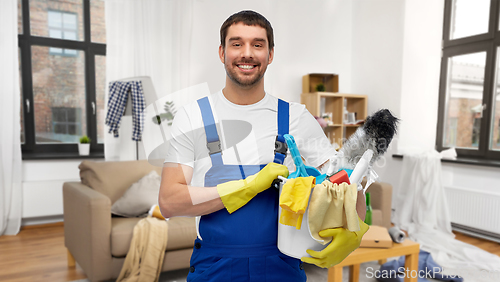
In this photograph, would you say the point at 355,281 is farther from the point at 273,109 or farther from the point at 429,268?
the point at 273,109

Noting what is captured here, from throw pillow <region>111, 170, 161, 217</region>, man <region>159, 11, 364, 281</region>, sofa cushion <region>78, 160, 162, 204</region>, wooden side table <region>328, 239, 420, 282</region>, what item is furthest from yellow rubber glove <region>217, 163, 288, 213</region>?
sofa cushion <region>78, 160, 162, 204</region>

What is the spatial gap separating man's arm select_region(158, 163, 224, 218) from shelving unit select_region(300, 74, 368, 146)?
132 inches

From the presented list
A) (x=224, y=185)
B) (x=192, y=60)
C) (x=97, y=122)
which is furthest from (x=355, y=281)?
(x=97, y=122)

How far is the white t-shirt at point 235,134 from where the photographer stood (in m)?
0.76

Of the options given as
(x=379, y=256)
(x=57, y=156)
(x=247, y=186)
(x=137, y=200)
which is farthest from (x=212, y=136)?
(x=57, y=156)

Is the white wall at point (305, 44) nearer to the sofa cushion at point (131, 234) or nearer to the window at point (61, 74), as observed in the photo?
the window at point (61, 74)

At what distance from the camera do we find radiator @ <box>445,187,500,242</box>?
9.77 feet

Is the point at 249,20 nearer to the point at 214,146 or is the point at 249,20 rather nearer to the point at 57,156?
the point at 214,146

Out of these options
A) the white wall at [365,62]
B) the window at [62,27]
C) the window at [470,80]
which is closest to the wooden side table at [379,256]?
the white wall at [365,62]

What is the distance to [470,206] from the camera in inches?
124

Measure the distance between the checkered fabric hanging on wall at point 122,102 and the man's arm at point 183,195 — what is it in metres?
2.69

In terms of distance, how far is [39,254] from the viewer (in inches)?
104

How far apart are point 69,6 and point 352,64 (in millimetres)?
3379

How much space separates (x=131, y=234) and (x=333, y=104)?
295 cm
